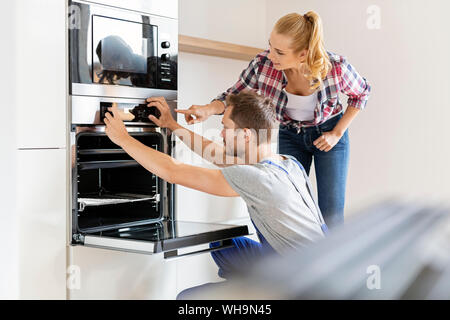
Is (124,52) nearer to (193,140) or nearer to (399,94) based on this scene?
(193,140)

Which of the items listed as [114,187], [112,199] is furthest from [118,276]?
[114,187]

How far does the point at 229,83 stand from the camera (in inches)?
109

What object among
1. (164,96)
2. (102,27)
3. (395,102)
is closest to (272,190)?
(164,96)

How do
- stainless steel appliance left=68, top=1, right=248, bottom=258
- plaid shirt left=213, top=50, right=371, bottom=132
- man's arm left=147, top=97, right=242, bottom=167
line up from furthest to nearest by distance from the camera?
plaid shirt left=213, top=50, right=371, bottom=132
man's arm left=147, top=97, right=242, bottom=167
stainless steel appliance left=68, top=1, right=248, bottom=258

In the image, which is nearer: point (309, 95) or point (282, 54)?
point (282, 54)

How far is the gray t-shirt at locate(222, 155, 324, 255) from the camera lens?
1.43 meters

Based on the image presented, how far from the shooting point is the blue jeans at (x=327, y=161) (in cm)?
211

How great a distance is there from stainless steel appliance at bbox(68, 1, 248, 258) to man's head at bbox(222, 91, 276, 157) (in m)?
0.27

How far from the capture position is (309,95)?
1.99 meters

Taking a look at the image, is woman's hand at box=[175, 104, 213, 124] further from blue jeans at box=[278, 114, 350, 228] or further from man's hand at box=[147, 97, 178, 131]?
blue jeans at box=[278, 114, 350, 228]

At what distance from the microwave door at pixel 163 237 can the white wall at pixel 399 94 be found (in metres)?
1.06

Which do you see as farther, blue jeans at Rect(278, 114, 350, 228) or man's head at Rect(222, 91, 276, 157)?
blue jeans at Rect(278, 114, 350, 228)

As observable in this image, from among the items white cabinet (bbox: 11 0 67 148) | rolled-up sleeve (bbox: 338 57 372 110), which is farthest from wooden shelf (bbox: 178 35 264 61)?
white cabinet (bbox: 11 0 67 148)

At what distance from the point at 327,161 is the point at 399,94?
24.7 inches
